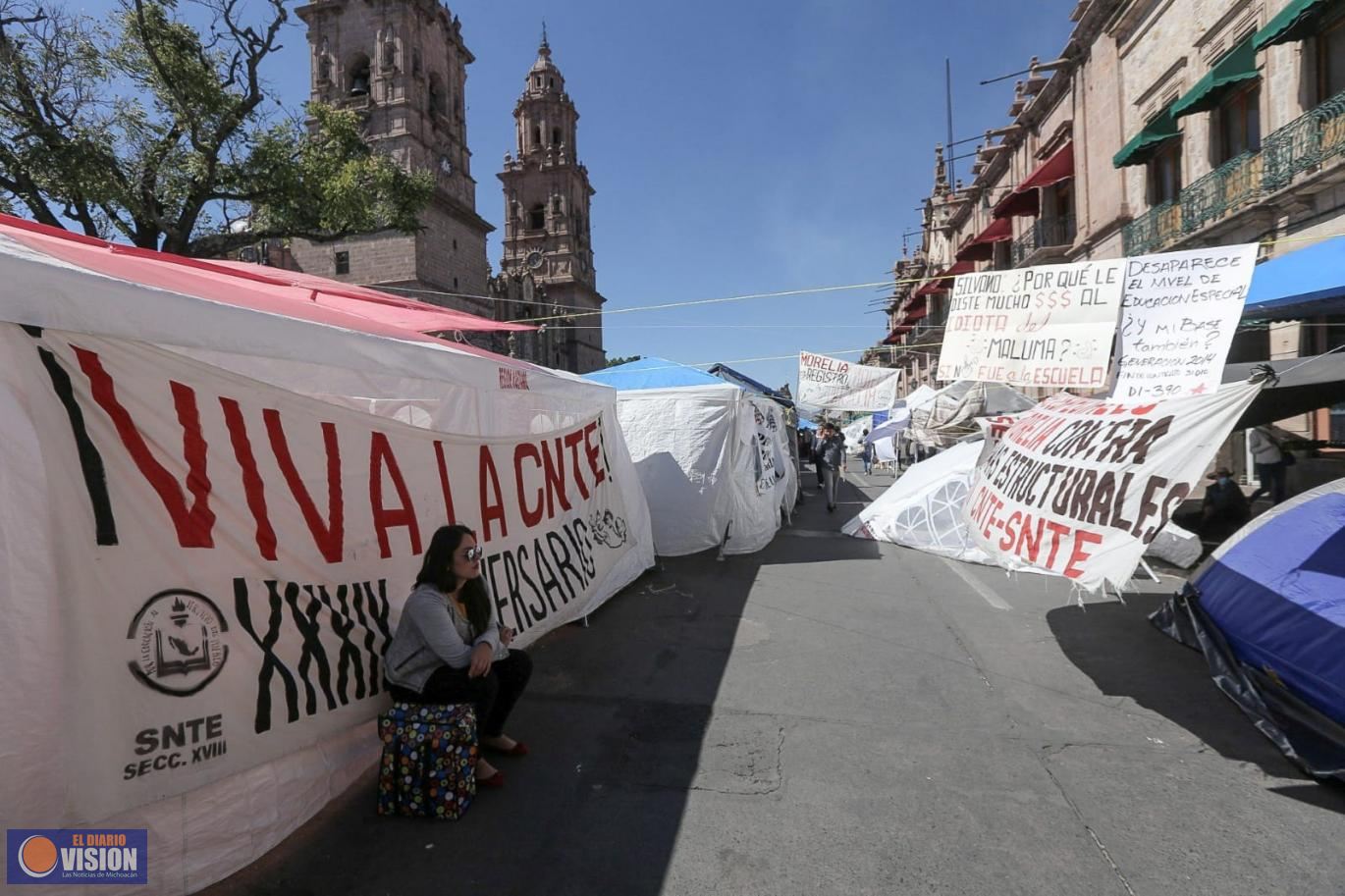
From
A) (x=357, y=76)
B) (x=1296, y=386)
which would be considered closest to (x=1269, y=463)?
(x=1296, y=386)

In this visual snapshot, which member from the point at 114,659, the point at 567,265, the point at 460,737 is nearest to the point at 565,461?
Result: the point at 460,737

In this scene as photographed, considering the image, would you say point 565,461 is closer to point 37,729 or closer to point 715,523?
point 715,523

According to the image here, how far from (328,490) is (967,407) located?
13.1m

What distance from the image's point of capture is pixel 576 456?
20.6ft

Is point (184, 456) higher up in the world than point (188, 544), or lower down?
higher up

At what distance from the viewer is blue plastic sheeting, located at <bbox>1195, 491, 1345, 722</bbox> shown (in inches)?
139

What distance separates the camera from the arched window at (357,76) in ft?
121

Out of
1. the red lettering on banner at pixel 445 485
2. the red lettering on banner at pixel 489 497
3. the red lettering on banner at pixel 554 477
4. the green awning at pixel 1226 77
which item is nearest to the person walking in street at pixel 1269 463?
the green awning at pixel 1226 77

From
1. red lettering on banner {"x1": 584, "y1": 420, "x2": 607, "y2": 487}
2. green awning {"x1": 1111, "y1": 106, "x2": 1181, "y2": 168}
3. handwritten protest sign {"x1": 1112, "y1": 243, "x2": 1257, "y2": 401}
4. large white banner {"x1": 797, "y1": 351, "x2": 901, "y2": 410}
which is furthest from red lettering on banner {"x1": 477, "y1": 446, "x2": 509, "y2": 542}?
green awning {"x1": 1111, "y1": 106, "x2": 1181, "y2": 168}

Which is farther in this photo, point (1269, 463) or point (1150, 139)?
point (1150, 139)

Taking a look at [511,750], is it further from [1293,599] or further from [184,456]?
[1293,599]

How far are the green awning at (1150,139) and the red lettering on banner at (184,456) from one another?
18160 mm

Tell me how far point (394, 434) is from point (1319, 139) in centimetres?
1490

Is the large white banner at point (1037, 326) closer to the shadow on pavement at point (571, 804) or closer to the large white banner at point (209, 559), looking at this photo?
the shadow on pavement at point (571, 804)
